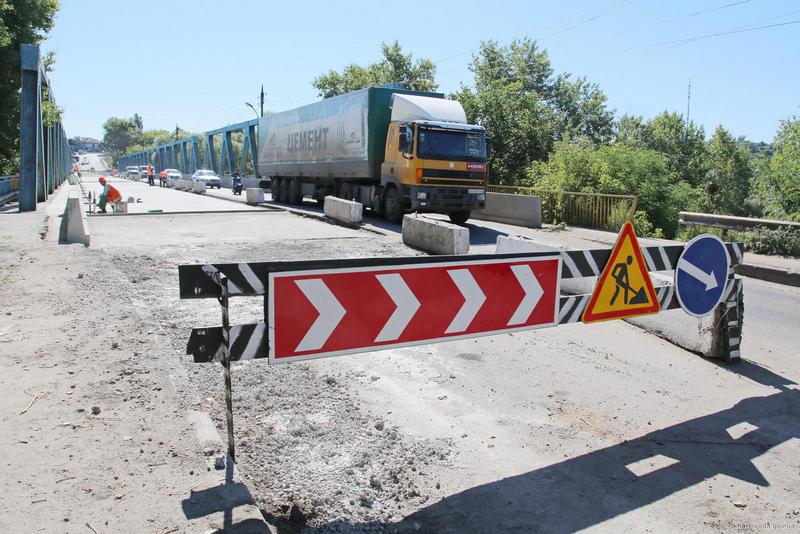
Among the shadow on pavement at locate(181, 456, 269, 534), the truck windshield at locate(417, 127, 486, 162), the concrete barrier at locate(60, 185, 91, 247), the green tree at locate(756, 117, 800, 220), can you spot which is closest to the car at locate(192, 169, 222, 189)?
the truck windshield at locate(417, 127, 486, 162)

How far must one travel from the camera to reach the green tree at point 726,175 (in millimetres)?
71000

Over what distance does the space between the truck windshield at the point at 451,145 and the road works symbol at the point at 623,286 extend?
1251 cm

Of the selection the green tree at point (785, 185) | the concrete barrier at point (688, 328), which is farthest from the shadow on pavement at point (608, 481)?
the green tree at point (785, 185)

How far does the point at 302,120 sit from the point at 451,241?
52.7ft

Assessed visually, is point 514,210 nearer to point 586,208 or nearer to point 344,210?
point 586,208

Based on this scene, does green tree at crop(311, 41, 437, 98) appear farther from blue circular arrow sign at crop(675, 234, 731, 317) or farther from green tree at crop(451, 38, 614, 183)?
blue circular arrow sign at crop(675, 234, 731, 317)

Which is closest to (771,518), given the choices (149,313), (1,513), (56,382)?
(1,513)

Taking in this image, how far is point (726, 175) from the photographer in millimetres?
71438

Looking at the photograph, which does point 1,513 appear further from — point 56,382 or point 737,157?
point 737,157

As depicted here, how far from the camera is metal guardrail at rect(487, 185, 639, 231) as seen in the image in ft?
61.1

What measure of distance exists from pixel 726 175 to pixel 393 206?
6590 cm

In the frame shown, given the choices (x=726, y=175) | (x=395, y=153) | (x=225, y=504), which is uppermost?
(x=726, y=175)

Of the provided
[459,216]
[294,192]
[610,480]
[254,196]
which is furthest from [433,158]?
[610,480]

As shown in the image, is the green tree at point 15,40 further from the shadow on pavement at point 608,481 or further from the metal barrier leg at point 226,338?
the shadow on pavement at point 608,481
